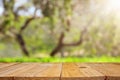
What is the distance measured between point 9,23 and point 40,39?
4941 mm

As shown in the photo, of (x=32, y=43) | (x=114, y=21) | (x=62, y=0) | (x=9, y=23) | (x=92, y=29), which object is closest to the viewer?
(x=62, y=0)

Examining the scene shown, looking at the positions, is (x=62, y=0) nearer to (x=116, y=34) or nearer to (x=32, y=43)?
(x=116, y=34)

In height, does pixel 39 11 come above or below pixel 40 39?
above

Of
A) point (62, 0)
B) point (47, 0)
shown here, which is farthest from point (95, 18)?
point (47, 0)

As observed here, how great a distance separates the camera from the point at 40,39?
14805 mm

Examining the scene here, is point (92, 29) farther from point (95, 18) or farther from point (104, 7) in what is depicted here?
point (104, 7)

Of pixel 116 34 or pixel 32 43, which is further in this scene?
pixel 32 43

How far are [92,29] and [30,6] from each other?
→ 9.39 ft

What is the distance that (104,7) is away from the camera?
10.1 m

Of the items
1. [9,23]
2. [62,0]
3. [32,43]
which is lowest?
[32,43]

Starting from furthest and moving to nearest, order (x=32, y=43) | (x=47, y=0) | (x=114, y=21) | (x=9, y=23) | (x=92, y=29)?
1. (x=32, y=43)
2. (x=92, y=29)
3. (x=114, y=21)
4. (x=9, y=23)
5. (x=47, y=0)

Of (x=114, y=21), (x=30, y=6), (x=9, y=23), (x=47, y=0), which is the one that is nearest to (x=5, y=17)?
(x=9, y=23)

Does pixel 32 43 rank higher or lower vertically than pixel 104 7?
lower

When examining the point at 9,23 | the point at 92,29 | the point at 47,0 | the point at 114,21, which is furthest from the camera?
the point at 92,29
